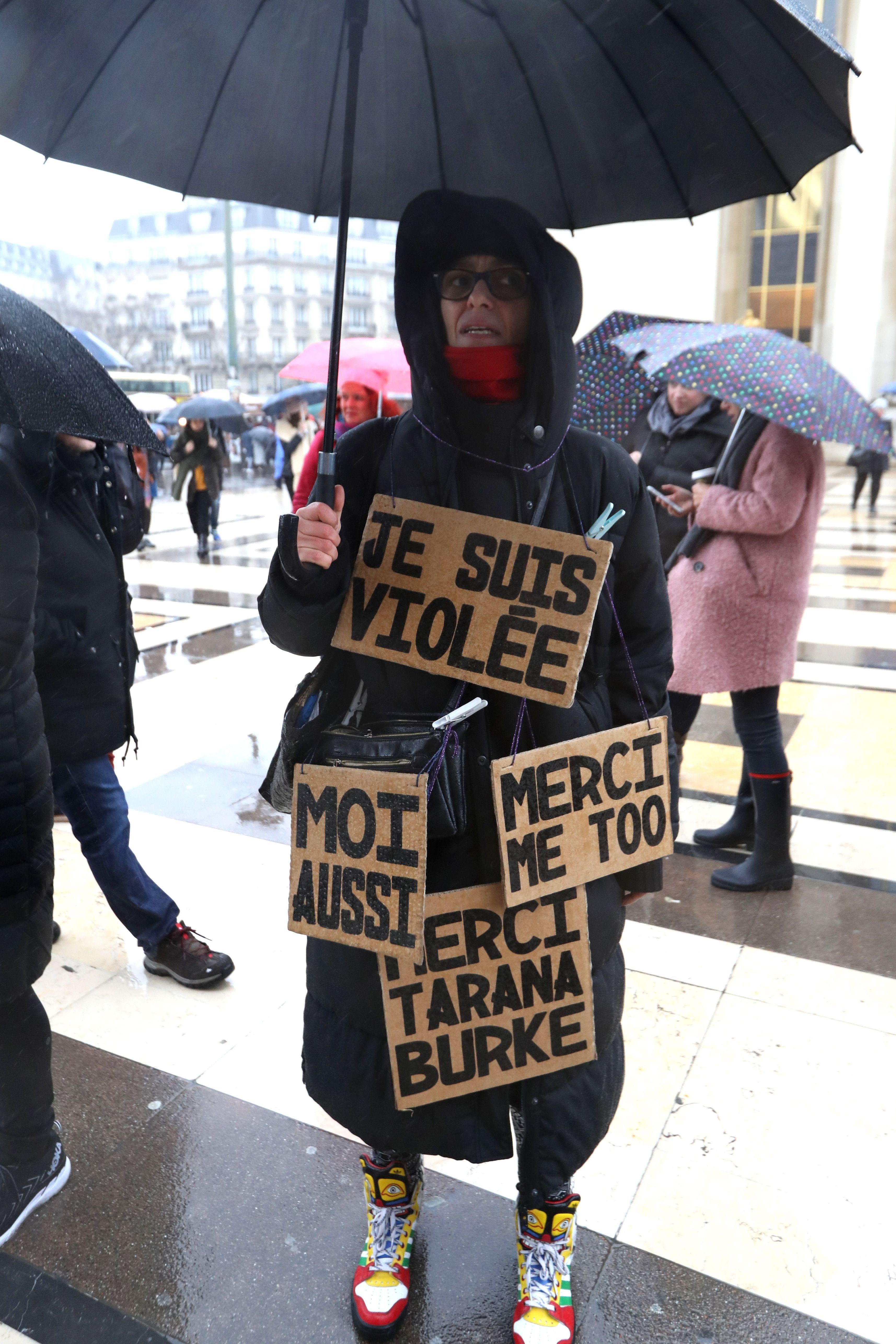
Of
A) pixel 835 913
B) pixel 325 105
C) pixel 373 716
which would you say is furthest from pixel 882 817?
pixel 325 105

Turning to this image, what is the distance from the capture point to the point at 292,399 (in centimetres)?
1350

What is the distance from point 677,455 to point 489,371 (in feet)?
7.57

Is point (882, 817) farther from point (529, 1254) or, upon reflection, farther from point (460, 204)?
point (460, 204)

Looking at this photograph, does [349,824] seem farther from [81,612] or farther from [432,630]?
[81,612]

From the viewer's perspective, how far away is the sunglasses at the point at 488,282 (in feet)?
5.15

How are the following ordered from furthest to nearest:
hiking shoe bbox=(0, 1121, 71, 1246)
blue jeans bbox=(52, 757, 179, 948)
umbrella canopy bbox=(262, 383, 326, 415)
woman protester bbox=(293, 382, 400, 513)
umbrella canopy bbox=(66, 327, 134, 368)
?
umbrella canopy bbox=(262, 383, 326, 415) < woman protester bbox=(293, 382, 400, 513) < umbrella canopy bbox=(66, 327, 134, 368) < blue jeans bbox=(52, 757, 179, 948) < hiking shoe bbox=(0, 1121, 71, 1246)

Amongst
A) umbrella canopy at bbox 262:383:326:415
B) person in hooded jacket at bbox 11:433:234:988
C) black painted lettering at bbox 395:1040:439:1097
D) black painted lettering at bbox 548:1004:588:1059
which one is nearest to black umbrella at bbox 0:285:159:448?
person in hooded jacket at bbox 11:433:234:988

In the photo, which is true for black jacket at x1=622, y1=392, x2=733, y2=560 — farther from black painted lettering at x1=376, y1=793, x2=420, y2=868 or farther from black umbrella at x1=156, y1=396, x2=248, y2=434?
black umbrella at x1=156, y1=396, x2=248, y2=434

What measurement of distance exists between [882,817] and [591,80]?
329 centimetres

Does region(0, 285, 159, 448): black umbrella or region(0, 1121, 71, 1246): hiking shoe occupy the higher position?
region(0, 285, 159, 448): black umbrella

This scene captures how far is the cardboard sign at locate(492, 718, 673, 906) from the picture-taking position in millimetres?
1567

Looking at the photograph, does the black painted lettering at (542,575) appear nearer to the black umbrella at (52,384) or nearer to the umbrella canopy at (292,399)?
the black umbrella at (52,384)

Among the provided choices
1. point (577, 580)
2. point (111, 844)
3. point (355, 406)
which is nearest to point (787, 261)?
point (355, 406)

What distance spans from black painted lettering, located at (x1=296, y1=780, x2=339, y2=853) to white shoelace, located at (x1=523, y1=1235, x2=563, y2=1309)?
33.7 inches
